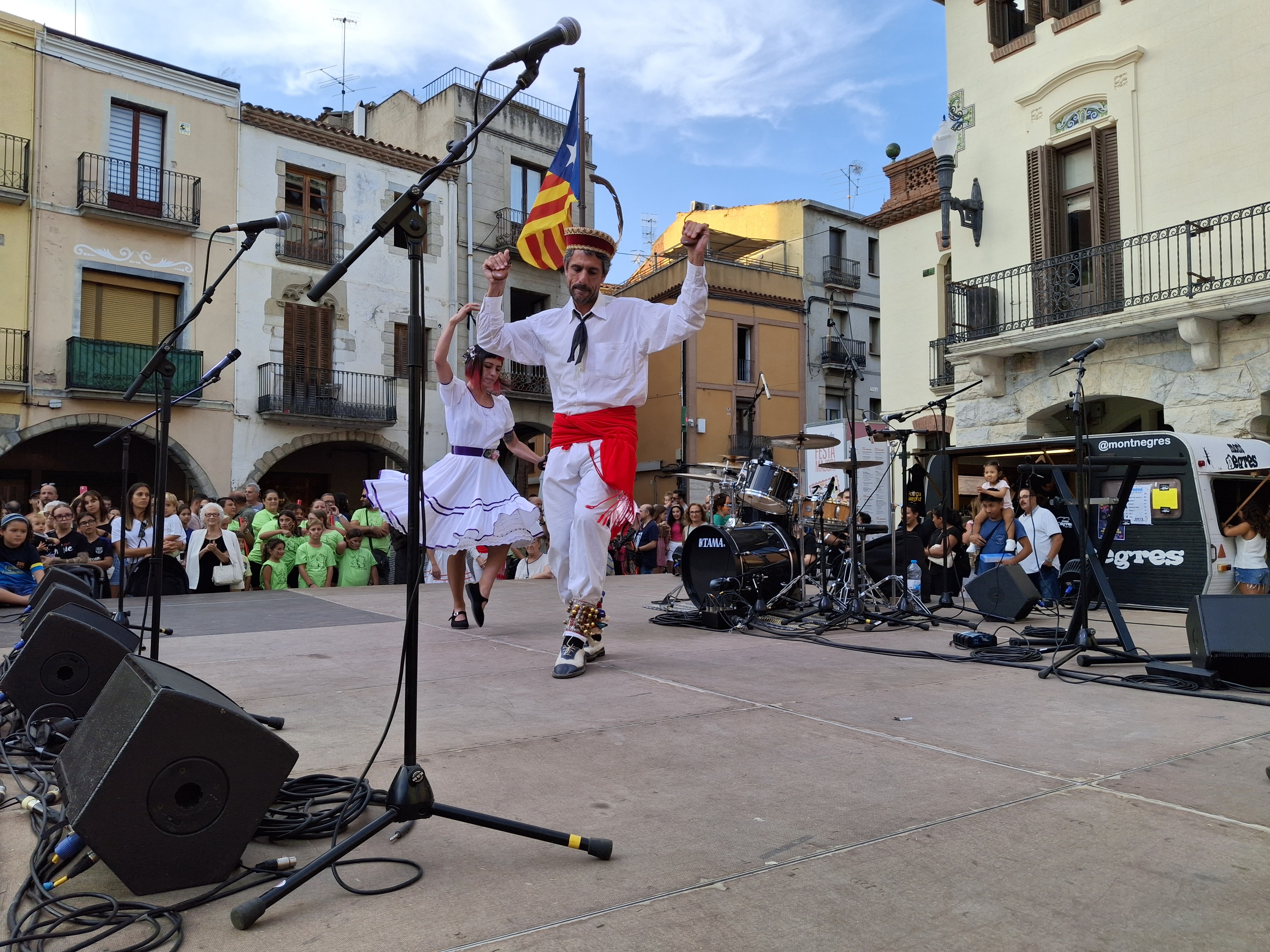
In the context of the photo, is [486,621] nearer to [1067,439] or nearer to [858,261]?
[1067,439]

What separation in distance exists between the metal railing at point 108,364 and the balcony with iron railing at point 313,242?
10.9 ft

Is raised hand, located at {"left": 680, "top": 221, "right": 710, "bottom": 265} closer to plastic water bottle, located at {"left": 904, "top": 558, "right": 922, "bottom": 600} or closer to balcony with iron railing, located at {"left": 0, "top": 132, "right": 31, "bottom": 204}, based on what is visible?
plastic water bottle, located at {"left": 904, "top": 558, "right": 922, "bottom": 600}

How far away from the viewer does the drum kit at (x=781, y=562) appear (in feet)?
22.0

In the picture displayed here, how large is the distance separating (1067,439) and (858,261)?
22.3 meters

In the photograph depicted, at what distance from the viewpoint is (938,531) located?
32.8 feet

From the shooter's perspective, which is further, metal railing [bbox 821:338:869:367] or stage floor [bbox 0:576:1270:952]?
metal railing [bbox 821:338:869:367]

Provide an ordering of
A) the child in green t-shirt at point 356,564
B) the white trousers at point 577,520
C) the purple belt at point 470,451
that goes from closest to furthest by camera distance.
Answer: the white trousers at point 577,520 → the purple belt at point 470,451 → the child in green t-shirt at point 356,564

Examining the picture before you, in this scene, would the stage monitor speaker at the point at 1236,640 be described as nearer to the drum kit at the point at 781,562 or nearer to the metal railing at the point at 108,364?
the drum kit at the point at 781,562

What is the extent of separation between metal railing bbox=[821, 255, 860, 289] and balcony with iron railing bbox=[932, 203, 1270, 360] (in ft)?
51.6

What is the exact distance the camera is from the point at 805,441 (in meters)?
7.29

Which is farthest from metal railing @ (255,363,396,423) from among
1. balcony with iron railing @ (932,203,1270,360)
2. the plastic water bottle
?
the plastic water bottle

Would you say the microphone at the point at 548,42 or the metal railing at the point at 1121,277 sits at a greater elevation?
the metal railing at the point at 1121,277

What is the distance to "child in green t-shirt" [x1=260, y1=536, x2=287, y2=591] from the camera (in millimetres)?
9430

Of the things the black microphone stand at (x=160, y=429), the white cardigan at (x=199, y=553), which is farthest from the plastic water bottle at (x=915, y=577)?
the black microphone stand at (x=160, y=429)
